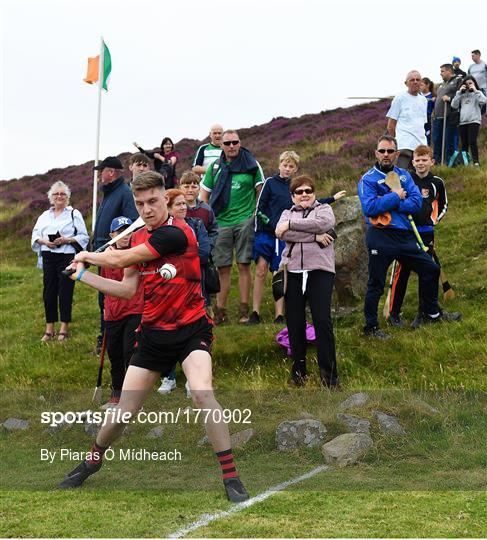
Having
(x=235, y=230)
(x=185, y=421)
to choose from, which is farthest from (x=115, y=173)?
(x=185, y=421)

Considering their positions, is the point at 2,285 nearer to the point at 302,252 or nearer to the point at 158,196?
the point at 302,252

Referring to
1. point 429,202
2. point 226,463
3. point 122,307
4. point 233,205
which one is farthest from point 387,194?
point 226,463

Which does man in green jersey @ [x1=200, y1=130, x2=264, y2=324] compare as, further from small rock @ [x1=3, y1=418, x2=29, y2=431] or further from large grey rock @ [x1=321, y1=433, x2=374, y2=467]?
large grey rock @ [x1=321, y1=433, x2=374, y2=467]

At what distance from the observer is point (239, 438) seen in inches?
324

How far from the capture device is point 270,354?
10.9m

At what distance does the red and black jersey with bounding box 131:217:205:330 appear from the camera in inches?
253

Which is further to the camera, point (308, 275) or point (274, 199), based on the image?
point (274, 199)

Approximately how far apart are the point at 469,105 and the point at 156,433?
40.2 feet

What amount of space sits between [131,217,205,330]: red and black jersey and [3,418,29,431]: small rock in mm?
3637

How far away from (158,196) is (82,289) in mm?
11241

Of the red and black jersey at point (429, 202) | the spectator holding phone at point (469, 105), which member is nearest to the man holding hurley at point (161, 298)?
the red and black jersey at point (429, 202)

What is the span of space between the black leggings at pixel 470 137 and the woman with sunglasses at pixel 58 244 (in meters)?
9.99

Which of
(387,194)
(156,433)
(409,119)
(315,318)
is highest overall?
(409,119)

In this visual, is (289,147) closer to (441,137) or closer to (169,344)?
(441,137)
